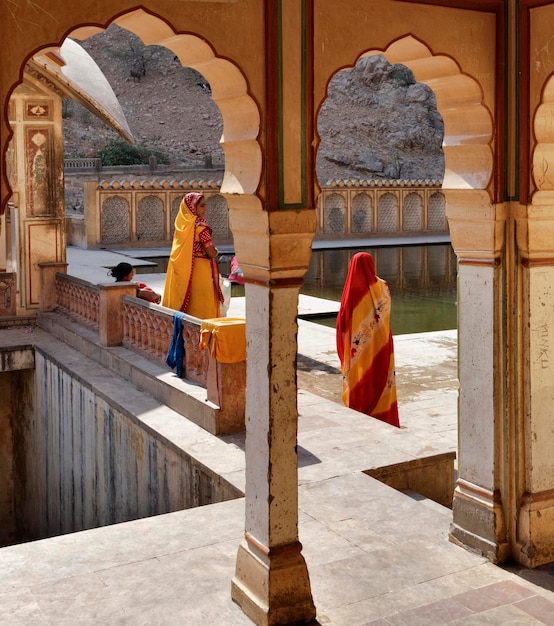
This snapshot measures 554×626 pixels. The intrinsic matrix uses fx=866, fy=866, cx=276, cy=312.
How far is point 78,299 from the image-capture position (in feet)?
31.3

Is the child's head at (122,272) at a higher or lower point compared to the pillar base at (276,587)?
higher

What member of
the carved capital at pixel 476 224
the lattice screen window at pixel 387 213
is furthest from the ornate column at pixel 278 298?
the lattice screen window at pixel 387 213

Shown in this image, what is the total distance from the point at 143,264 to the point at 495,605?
1552 cm

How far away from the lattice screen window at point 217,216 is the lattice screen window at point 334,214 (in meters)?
3.20

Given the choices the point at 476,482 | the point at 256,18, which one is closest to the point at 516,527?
the point at 476,482

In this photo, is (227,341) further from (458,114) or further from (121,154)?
(121,154)

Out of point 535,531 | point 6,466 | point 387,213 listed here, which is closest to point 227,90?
point 535,531

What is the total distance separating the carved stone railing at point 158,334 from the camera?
6.74 m

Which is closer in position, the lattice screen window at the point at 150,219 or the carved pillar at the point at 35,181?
the carved pillar at the point at 35,181

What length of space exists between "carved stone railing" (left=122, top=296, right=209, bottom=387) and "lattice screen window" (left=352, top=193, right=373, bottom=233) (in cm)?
1824

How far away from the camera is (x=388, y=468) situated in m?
5.61

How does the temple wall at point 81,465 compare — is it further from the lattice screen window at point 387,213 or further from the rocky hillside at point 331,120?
the rocky hillside at point 331,120

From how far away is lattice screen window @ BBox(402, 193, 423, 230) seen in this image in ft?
87.5

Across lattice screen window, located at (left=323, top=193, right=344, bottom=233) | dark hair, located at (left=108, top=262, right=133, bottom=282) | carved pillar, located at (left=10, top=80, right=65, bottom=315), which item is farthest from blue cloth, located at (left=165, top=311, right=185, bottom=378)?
lattice screen window, located at (left=323, top=193, right=344, bottom=233)
